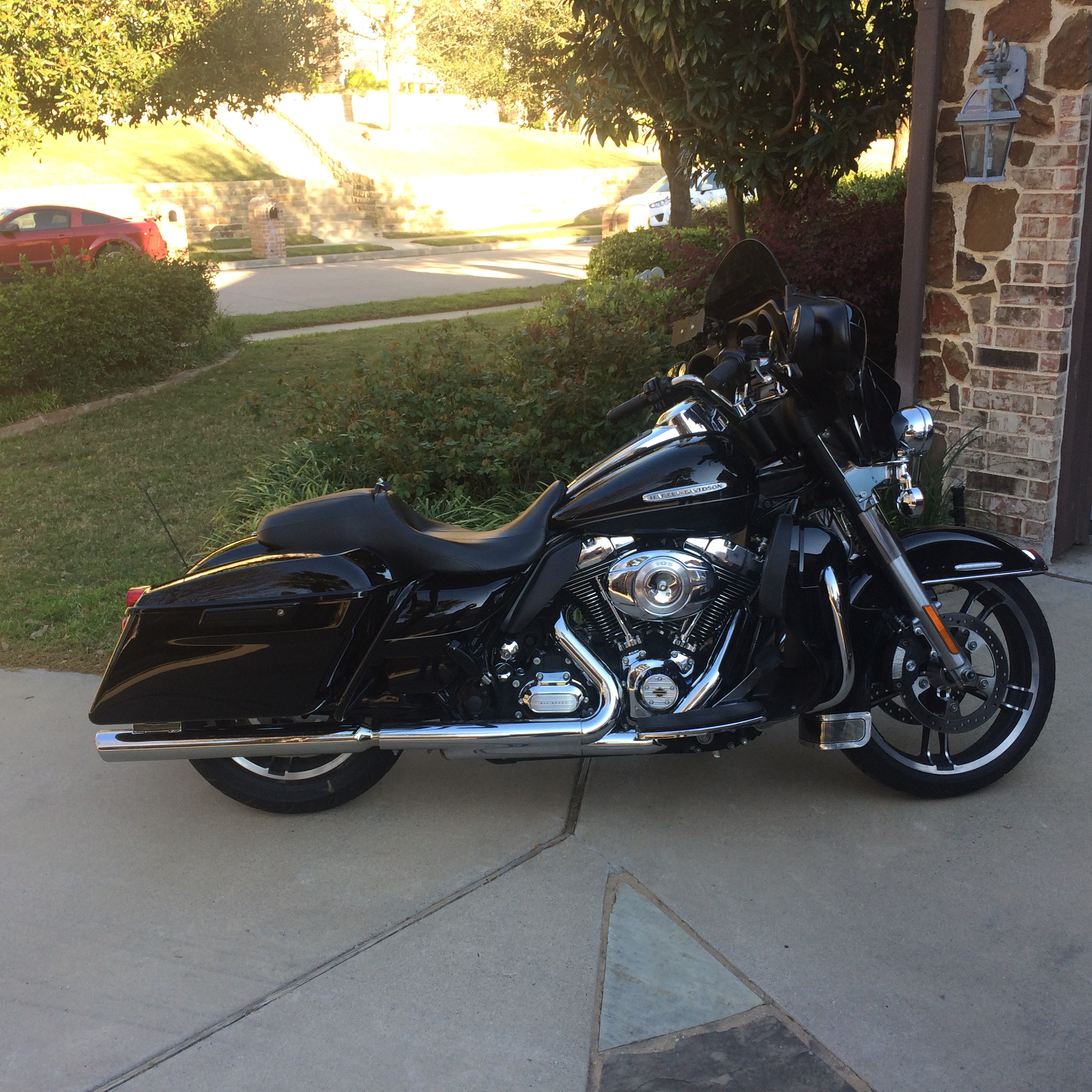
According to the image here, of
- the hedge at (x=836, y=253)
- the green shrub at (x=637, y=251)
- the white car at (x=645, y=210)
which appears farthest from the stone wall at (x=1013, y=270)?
the white car at (x=645, y=210)

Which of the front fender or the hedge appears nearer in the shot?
the front fender

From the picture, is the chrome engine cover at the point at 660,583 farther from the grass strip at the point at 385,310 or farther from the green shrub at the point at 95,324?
the grass strip at the point at 385,310

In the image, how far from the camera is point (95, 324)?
9266 mm

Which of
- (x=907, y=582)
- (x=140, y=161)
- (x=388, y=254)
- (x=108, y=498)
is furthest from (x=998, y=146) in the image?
(x=140, y=161)

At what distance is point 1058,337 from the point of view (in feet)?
16.2

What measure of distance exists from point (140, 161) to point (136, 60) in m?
24.8

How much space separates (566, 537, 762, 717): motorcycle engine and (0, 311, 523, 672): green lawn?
255 centimetres

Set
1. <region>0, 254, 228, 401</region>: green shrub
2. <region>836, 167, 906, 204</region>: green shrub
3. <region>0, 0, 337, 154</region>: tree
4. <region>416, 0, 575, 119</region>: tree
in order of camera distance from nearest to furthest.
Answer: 1. <region>0, 0, 337, 154</region>: tree
2. <region>0, 254, 228, 401</region>: green shrub
3. <region>836, 167, 906, 204</region>: green shrub
4. <region>416, 0, 575, 119</region>: tree

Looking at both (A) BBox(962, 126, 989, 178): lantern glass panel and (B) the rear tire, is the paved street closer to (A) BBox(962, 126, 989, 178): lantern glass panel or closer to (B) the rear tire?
(A) BBox(962, 126, 989, 178): lantern glass panel

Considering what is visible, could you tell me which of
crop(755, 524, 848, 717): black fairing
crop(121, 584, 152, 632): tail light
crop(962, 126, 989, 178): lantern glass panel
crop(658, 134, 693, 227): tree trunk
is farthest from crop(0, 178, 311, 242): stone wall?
crop(755, 524, 848, 717): black fairing

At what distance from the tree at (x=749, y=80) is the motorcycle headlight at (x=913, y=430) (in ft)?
12.6

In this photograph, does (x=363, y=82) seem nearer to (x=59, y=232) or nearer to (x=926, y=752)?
(x=59, y=232)

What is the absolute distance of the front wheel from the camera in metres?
3.40

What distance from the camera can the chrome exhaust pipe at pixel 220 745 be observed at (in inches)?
129
